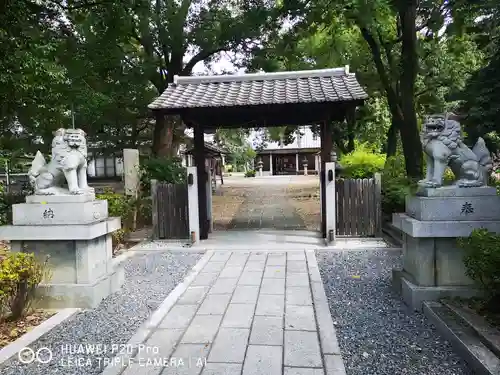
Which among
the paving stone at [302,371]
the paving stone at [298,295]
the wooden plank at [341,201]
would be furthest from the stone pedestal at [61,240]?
the wooden plank at [341,201]

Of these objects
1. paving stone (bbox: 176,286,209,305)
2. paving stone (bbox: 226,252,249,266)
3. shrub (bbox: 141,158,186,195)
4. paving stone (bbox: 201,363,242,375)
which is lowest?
paving stone (bbox: 201,363,242,375)

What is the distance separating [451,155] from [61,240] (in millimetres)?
4686

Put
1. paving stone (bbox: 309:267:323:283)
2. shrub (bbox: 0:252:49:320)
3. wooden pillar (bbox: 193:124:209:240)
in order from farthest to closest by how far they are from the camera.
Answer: wooden pillar (bbox: 193:124:209:240) → paving stone (bbox: 309:267:323:283) → shrub (bbox: 0:252:49:320)

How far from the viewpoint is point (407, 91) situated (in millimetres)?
10328

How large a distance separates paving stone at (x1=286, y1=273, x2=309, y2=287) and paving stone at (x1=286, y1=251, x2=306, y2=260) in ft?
3.21

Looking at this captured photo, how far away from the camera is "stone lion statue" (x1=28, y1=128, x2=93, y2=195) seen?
4379 millimetres

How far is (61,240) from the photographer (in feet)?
14.1

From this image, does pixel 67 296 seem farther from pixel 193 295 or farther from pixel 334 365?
pixel 334 365

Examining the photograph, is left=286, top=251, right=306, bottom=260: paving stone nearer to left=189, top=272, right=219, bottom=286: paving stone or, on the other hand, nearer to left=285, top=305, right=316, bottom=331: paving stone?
left=189, top=272, right=219, bottom=286: paving stone

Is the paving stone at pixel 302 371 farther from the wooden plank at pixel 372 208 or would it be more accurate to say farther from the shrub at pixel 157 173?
the shrub at pixel 157 173

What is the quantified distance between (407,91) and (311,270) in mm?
7190

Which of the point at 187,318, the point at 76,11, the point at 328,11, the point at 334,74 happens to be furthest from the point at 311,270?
the point at 76,11

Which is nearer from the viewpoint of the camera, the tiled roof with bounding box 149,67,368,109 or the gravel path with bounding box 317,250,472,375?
the gravel path with bounding box 317,250,472,375

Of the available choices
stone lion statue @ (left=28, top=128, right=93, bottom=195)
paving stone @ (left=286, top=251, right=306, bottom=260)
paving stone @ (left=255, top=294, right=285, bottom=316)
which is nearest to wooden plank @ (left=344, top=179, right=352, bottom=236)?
paving stone @ (left=286, top=251, right=306, bottom=260)
